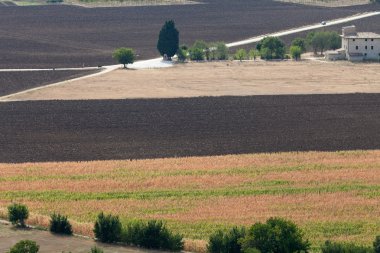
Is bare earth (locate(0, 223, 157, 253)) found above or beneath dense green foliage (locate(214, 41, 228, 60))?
beneath

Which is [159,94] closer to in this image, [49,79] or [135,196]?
[49,79]

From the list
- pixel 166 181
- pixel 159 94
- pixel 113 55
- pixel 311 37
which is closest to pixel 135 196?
pixel 166 181

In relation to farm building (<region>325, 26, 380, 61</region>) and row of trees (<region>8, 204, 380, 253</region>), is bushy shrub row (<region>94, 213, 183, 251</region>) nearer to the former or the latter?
row of trees (<region>8, 204, 380, 253</region>)

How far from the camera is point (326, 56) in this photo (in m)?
112

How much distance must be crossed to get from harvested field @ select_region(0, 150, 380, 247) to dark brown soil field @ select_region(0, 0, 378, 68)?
46947 mm

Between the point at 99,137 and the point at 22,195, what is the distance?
1492 centimetres

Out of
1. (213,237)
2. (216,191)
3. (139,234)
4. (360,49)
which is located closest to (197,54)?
(360,49)

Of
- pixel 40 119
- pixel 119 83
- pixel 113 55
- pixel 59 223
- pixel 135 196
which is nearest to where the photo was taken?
pixel 59 223

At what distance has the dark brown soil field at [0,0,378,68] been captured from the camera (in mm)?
116625

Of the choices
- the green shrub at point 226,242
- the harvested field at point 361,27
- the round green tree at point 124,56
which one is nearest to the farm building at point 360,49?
the harvested field at point 361,27

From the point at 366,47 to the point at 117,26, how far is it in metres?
39.5

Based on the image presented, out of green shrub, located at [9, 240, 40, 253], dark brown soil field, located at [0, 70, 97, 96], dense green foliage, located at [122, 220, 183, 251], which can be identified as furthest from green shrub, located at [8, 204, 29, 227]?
dark brown soil field, located at [0, 70, 97, 96]

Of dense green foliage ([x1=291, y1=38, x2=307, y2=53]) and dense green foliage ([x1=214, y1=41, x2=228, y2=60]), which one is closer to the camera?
dense green foliage ([x1=214, y1=41, x2=228, y2=60])

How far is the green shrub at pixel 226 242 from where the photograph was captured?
44.2 metres
